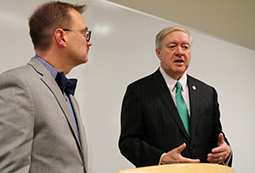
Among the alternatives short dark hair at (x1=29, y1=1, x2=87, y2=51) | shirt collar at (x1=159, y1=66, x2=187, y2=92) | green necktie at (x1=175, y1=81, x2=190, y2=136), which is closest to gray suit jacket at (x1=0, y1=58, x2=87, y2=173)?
short dark hair at (x1=29, y1=1, x2=87, y2=51)

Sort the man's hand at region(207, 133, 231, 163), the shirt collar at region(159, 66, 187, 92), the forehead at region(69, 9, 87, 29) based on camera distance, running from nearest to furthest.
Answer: the forehead at region(69, 9, 87, 29)
the man's hand at region(207, 133, 231, 163)
the shirt collar at region(159, 66, 187, 92)

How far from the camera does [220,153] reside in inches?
80.8

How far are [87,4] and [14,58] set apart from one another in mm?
892

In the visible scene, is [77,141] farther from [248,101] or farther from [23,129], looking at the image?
[248,101]

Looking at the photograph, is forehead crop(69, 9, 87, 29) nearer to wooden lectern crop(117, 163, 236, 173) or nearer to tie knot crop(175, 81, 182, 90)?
tie knot crop(175, 81, 182, 90)

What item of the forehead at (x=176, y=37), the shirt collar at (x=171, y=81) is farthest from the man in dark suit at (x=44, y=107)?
the forehead at (x=176, y=37)

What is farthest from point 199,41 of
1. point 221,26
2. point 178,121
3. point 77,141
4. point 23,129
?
point 23,129

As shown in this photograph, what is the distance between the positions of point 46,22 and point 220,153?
4.94 ft

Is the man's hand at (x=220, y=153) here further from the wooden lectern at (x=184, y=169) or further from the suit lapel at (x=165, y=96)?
the wooden lectern at (x=184, y=169)

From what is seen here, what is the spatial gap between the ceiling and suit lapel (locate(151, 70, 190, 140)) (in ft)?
3.58

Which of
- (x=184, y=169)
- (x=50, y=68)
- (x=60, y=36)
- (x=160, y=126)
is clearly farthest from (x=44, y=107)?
(x=160, y=126)

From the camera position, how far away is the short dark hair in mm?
1718

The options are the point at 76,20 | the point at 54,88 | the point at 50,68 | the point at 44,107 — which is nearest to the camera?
the point at 44,107

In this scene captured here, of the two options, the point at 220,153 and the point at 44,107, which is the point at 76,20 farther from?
the point at 220,153
